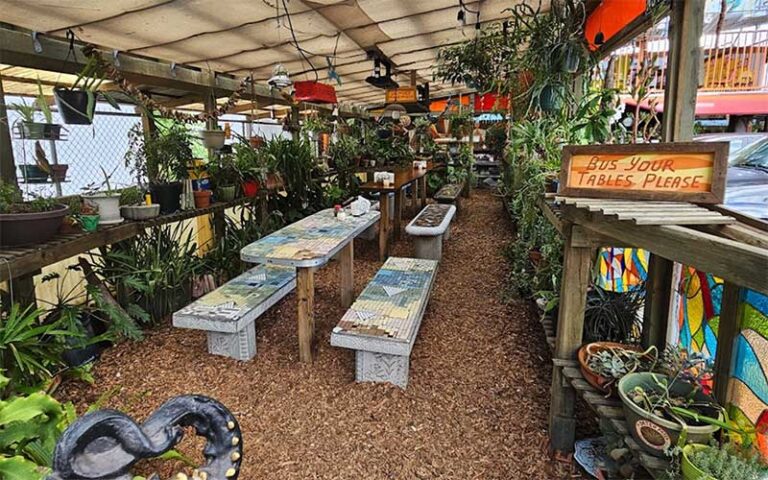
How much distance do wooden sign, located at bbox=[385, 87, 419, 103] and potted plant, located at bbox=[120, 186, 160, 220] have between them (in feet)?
14.7

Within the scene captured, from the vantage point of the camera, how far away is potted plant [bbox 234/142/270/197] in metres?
4.12

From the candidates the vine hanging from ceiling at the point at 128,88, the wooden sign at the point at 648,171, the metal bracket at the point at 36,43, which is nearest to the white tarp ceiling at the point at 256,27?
the metal bracket at the point at 36,43

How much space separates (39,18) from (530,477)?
3.55m

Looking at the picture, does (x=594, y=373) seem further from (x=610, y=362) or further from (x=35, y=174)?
(x=35, y=174)

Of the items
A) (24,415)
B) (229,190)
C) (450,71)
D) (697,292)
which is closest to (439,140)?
(450,71)

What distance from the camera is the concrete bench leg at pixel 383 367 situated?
7.73ft

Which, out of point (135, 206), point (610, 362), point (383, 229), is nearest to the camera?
point (610, 362)

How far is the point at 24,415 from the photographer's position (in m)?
1.36

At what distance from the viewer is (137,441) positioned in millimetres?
814

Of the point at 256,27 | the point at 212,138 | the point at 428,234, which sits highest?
the point at 256,27

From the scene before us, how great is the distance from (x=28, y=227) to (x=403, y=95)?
556 centimetres

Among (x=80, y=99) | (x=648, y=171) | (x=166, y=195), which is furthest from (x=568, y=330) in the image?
(x=80, y=99)

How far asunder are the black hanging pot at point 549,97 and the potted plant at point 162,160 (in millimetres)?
2724

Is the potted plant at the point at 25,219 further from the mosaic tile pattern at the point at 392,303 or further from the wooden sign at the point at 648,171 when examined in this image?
the wooden sign at the point at 648,171
